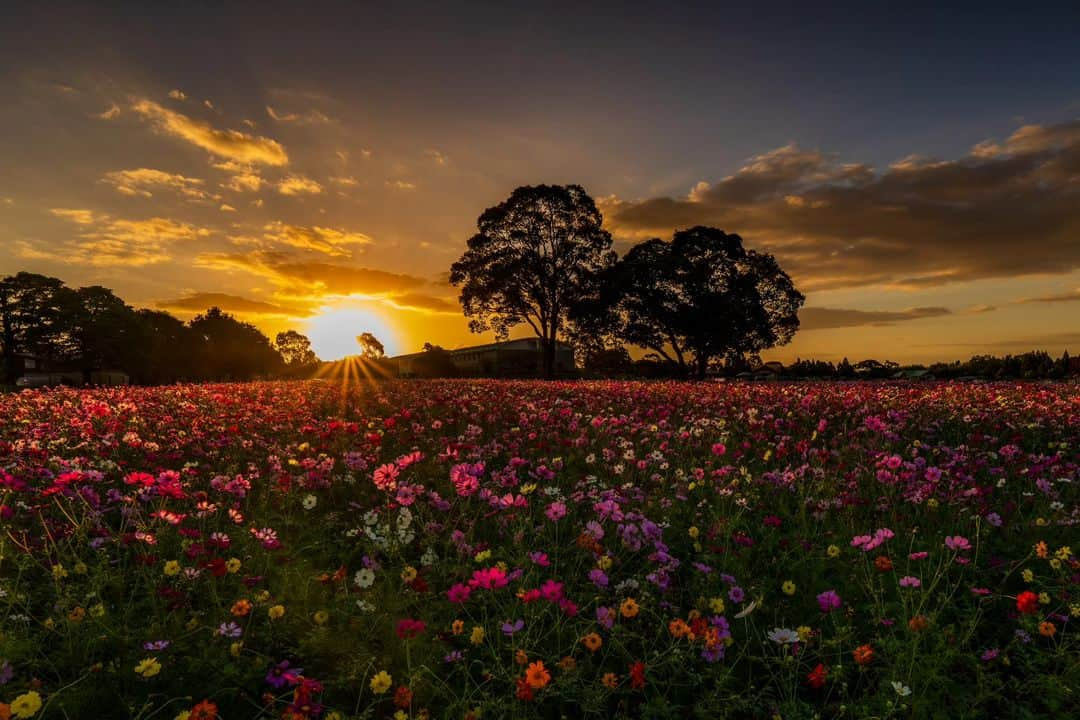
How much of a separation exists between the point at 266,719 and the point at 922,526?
5.21 m

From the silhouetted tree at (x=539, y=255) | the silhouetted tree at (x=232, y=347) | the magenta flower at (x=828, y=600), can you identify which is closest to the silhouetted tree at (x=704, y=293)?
the silhouetted tree at (x=539, y=255)

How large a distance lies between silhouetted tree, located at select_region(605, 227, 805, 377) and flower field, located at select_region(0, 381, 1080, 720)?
3069 centimetres

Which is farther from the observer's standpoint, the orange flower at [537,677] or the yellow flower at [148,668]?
the yellow flower at [148,668]

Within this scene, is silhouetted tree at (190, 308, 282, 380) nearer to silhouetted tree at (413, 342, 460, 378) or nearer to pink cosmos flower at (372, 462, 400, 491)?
silhouetted tree at (413, 342, 460, 378)

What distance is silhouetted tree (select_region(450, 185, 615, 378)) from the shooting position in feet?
131

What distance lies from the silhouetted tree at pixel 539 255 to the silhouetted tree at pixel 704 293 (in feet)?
9.72

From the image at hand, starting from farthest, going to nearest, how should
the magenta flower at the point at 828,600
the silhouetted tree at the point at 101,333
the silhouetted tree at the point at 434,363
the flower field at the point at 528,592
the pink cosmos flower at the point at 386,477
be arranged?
the silhouetted tree at the point at 101,333 → the silhouetted tree at the point at 434,363 → the pink cosmos flower at the point at 386,477 → the magenta flower at the point at 828,600 → the flower field at the point at 528,592

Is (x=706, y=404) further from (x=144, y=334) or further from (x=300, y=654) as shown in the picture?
(x=144, y=334)

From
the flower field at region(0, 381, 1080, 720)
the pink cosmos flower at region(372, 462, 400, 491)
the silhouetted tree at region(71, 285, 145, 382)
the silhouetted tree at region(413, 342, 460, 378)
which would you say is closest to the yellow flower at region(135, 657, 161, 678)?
the flower field at region(0, 381, 1080, 720)

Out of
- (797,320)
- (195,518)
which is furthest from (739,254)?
(195,518)

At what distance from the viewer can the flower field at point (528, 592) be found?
2822mm

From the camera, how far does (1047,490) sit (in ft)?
16.1

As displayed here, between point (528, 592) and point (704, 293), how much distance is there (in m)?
36.5

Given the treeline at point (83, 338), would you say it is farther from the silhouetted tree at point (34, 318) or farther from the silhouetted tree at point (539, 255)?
the silhouetted tree at point (539, 255)
